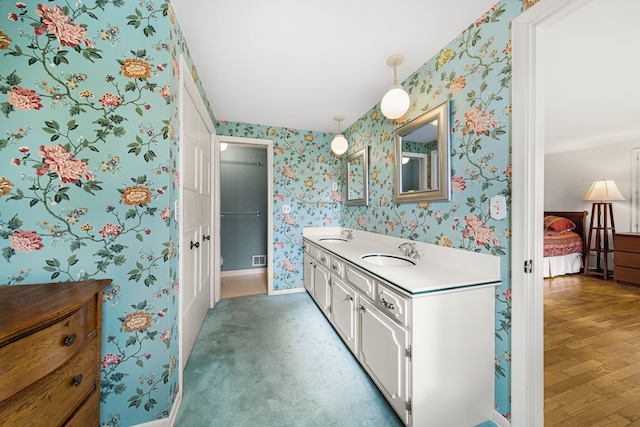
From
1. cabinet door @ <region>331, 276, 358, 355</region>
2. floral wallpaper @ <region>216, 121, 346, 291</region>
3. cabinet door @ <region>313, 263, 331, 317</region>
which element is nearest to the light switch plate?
cabinet door @ <region>331, 276, 358, 355</region>

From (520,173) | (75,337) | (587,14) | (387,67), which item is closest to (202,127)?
(387,67)

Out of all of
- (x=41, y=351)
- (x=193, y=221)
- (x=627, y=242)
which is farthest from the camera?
(x=627, y=242)

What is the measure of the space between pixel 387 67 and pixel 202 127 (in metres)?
1.72

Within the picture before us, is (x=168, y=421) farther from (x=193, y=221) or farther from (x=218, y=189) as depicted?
(x=218, y=189)

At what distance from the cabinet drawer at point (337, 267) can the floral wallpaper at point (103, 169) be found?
3.78ft

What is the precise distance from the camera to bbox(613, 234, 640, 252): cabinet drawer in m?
3.24

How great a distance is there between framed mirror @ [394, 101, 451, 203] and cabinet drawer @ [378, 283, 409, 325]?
0.76 meters

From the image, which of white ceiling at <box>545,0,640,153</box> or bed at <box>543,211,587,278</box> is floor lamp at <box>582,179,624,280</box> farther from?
white ceiling at <box>545,0,640,153</box>

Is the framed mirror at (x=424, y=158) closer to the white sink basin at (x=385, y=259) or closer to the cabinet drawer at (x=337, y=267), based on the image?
the white sink basin at (x=385, y=259)

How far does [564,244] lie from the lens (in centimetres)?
382

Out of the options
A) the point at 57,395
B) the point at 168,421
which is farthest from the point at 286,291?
the point at 57,395

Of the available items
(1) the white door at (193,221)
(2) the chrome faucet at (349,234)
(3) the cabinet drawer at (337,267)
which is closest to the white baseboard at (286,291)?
(1) the white door at (193,221)

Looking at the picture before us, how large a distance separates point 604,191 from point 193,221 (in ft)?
19.6

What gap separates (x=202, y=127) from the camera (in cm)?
219
